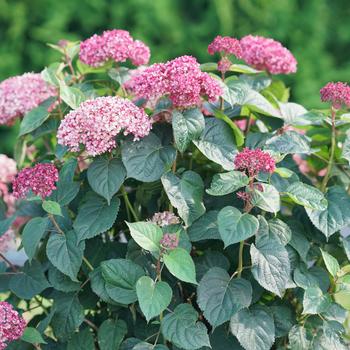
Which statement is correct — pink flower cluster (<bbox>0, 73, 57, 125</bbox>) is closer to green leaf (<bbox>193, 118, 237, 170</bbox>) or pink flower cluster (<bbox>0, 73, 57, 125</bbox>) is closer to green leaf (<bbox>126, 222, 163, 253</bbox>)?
green leaf (<bbox>193, 118, 237, 170</bbox>)

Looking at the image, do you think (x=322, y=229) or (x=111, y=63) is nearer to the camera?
(x=322, y=229)

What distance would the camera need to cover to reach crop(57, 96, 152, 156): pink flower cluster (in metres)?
1.87

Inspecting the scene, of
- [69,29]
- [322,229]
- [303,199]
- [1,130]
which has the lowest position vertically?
[1,130]

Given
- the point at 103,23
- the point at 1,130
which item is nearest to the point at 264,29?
the point at 103,23

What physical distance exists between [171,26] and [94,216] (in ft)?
10.6

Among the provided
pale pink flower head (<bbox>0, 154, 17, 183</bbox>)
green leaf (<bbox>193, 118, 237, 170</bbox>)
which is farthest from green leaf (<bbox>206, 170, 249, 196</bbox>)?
pale pink flower head (<bbox>0, 154, 17, 183</bbox>)

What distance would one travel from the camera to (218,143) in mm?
2070

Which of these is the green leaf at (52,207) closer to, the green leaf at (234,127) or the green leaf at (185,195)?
the green leaf at (185,195)

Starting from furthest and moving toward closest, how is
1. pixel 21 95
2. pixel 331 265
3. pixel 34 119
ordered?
1. pixel 21 95
2. pixel 34 119
3. pixel 331 265

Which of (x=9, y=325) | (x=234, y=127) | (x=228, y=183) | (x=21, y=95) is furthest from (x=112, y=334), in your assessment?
(x=21, y=95)

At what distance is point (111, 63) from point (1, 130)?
3151 mm

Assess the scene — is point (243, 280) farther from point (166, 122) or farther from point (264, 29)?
point (264, 29)

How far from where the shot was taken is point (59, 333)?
210cm

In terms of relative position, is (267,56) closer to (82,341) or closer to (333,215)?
(333,215)
